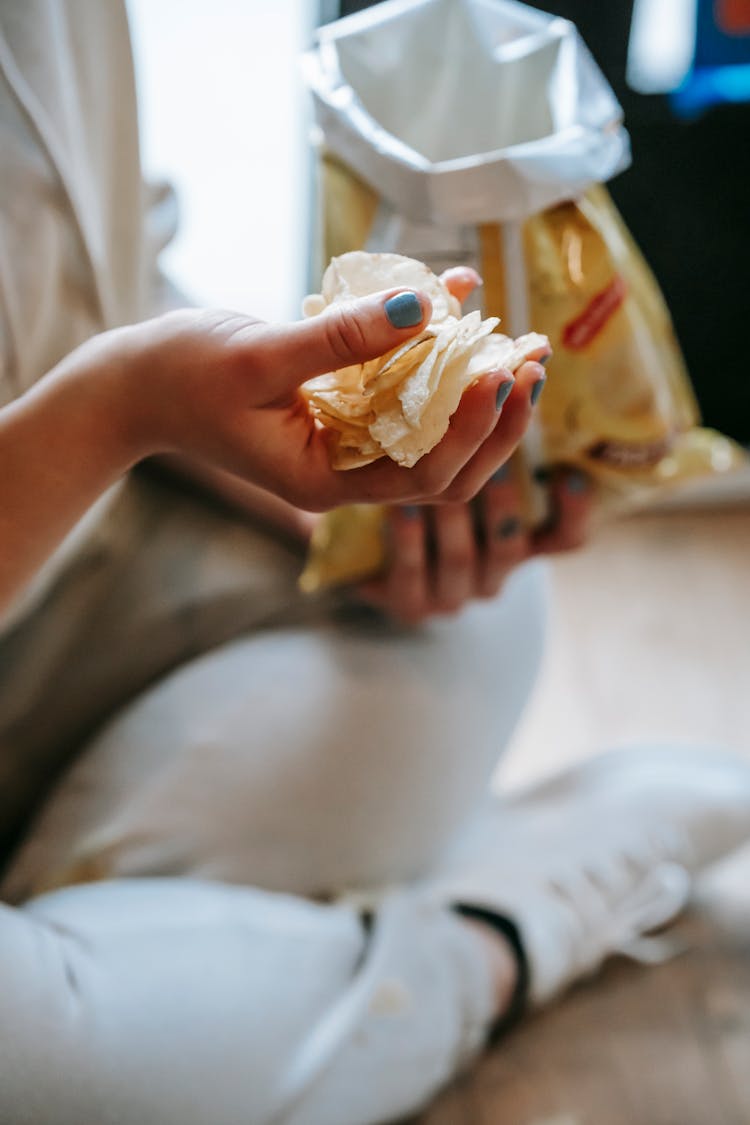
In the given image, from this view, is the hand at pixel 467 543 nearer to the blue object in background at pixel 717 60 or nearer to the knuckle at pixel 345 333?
the knuckle at pixel 345 333

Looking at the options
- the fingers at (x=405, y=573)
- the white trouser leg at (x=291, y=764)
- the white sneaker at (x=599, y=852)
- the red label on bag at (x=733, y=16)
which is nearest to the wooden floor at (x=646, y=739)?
the white sneaker at (x=599, y=852)

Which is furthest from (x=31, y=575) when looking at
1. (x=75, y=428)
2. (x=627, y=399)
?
(x=627, y=399)

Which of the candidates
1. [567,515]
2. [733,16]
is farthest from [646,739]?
[733,16]

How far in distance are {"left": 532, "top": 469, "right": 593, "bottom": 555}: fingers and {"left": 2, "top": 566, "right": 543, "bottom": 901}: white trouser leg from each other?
89mm

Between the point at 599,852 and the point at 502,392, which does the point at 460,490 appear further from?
the point at 599,852

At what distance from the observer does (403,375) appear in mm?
414

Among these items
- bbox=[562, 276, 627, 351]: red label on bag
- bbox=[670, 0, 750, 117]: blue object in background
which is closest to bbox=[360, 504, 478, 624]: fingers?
bbox=[562, 276, 627, 351]: red label on bag

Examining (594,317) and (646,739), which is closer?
(594,317)

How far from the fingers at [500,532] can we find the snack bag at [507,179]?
0.08ft

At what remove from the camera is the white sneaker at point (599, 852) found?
756 mm

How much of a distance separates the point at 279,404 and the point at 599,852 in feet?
1.63

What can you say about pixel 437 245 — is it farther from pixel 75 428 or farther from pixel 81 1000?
pixel 81 1000

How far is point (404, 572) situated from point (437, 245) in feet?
0.66

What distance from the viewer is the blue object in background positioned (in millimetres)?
1186
